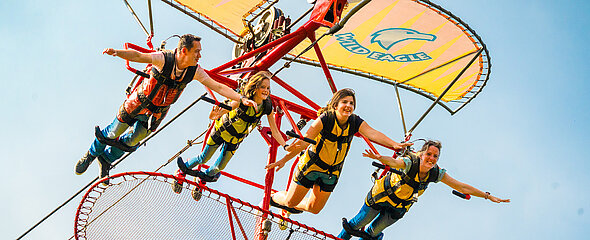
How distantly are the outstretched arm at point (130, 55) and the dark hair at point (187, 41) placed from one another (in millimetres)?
442

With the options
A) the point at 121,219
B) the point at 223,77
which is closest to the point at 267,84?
the point at 223,77

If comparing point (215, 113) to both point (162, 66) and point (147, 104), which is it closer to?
point (147, 104)

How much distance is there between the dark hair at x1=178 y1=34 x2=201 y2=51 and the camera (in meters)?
11.4

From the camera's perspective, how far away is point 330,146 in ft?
37.9

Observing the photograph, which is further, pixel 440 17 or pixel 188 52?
pixel 440 17

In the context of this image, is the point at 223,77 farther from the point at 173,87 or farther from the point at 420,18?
the point at 420,18

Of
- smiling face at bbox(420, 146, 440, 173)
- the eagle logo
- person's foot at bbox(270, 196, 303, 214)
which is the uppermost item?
the eagle logo

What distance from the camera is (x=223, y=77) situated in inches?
521

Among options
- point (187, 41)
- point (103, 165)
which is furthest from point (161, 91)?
point (103, 165)

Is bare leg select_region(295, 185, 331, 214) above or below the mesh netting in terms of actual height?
above

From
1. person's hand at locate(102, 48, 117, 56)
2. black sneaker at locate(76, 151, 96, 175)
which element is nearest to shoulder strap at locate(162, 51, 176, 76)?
person's hand at locate(102, 48, 117, 56)

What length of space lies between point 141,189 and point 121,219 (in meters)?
0.55

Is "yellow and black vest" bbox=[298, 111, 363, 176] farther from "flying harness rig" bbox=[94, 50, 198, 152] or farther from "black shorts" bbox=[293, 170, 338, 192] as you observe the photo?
"flying harness rig" bbox=[94, 50, 198, 152]

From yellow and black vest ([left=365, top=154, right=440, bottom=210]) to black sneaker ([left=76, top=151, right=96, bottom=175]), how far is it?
430cm
